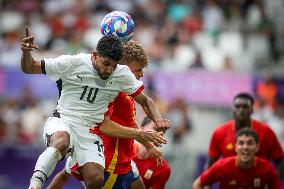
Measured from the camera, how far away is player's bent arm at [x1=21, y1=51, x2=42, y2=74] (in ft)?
29.7

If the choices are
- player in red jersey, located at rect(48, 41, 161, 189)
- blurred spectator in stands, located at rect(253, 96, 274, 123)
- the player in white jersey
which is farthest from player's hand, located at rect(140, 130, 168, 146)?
blurred spectator in stands, located at rect(253, 96, 274, 123)

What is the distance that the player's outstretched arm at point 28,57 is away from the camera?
9.02 metres

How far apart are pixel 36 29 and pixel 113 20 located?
1114 cm

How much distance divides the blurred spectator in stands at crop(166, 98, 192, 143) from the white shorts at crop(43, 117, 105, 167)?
27.2 feet

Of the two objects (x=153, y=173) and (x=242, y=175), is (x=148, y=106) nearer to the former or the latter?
(x=153, y=173)

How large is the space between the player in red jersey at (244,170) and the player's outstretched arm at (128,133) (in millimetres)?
1709

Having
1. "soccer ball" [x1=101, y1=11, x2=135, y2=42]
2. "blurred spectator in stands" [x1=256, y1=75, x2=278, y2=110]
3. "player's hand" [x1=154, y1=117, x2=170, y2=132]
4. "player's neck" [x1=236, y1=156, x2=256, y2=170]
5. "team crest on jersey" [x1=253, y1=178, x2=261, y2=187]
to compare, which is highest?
"soccer ball" [x1=101, y1=11, x2=135, y2=42]

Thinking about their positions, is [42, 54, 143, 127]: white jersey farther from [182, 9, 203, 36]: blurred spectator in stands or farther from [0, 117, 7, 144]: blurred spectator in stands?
[182, 9, 203, 36]: blurred spectator in stands

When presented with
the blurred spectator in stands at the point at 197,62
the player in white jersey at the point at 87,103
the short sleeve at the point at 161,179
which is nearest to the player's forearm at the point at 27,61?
the player in white jersey at the point at 87,103

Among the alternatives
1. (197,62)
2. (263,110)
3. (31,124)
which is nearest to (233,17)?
(197,62)

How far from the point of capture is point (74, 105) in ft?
30.9

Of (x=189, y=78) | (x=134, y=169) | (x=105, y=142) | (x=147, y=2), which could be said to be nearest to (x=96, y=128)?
(x=105, y=142)

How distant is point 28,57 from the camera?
9.05 metres

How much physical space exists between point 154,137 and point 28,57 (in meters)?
1.45
